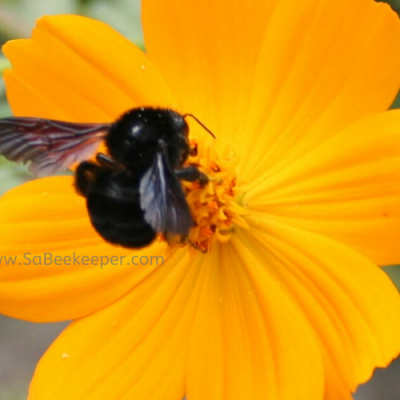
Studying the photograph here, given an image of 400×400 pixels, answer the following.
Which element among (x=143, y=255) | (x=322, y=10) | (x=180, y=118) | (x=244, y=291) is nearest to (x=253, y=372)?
(x=244, y=291)

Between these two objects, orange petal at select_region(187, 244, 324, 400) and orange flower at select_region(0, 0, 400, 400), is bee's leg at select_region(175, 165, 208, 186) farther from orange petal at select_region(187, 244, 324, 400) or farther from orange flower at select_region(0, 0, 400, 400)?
orange petal at select_region(187, 244, 324, 400)

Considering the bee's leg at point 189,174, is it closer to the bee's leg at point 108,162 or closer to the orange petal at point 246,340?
the bee's leg at point 108,162

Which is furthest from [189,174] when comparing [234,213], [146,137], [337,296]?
[337,296]

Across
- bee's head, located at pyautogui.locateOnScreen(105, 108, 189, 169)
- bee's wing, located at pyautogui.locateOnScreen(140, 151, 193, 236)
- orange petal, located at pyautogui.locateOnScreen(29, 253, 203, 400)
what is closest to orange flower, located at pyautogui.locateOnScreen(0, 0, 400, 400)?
orange petal, located at pyautogui.locateOnScreen(29, 253, 203, 400)

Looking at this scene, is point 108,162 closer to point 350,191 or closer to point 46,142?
point 46,142

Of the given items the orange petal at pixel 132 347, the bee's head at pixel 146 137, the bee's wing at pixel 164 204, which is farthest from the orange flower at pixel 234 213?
the bee's wing at pixel 164 204

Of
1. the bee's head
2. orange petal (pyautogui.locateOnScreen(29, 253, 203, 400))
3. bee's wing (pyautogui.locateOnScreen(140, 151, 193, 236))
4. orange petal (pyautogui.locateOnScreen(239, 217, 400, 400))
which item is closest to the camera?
bee's wing (pyautogui.locateOnScreen(140, 151, 193, 236))
